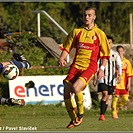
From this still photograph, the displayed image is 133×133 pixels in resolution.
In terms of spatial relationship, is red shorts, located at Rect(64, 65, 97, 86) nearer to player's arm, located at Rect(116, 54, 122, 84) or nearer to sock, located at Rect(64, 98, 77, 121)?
sock, located at Rect(64, 98, 77, 121)

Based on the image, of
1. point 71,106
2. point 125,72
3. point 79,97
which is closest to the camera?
point 71,106

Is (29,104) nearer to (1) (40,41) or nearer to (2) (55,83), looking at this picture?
(2) (55,83)

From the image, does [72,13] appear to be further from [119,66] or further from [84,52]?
[84,52]

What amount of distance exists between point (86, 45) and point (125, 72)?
7311 millimetres

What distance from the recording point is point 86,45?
47.1 feet

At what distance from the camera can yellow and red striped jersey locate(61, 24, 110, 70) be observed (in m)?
14.3

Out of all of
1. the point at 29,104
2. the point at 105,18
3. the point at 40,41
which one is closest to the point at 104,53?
the point at 29,104

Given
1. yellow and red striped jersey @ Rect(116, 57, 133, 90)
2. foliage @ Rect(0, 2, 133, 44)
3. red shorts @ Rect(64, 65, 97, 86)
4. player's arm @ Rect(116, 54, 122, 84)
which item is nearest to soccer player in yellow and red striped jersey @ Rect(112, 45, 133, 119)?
yellow and red striped jersey @ Rect(116, 57, 133, 90)

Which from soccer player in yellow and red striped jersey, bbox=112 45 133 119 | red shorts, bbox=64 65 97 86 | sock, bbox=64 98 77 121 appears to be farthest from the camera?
soccer player in yellow and red striped jersey, bbox=112 45 133 119

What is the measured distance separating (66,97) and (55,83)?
9.07 m

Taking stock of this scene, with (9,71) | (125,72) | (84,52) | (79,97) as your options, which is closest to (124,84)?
(125,72)

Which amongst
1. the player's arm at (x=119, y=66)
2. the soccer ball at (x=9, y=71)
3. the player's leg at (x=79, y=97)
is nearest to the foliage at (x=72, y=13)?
the player's arm at (x=119, y=66)

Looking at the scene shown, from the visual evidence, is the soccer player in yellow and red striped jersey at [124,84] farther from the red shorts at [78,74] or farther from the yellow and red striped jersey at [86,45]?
the red shorts at [78,74]

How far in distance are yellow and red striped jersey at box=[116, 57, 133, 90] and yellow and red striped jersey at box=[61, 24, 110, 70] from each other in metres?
6.95
